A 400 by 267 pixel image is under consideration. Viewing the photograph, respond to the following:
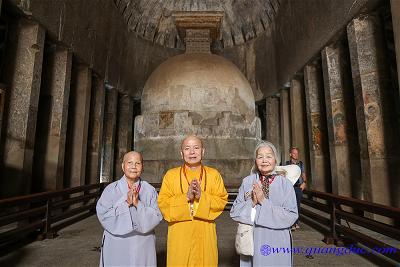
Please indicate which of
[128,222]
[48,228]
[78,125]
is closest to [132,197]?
[128,222]

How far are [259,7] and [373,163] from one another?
10.3m

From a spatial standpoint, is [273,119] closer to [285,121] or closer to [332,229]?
[285,121]

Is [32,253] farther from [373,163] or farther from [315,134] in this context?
[315,134]

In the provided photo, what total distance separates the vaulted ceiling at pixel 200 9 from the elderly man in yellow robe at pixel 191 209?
1224cm

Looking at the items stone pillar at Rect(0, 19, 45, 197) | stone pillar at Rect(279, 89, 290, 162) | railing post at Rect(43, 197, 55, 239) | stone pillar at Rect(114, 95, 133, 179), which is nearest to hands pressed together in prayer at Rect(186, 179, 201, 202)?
railing post at Rect(43, 197, 55, 239)

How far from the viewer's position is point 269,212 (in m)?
2.12

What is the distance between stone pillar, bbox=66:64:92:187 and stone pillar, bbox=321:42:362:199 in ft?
26.0

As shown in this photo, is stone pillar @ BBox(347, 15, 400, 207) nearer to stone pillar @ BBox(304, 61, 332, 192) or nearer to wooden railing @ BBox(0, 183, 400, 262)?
wooden railing @ BBox(0, 183, 400, 262)

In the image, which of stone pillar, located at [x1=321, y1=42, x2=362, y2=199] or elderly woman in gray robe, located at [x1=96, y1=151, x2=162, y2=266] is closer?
elderly woman in gray robe, located at [x1=96, y1=151, x2=162, y2=266]

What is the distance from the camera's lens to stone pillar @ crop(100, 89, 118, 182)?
41.1ft

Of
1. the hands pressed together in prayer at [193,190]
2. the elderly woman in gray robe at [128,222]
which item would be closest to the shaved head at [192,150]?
the hands pressed together in prayer at [193,190]

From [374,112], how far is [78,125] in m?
8.75

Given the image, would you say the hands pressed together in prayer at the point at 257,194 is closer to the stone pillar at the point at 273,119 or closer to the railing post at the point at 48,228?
the railing post at the point at 48,228

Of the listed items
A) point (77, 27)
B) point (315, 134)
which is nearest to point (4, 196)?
point (77, 27)
